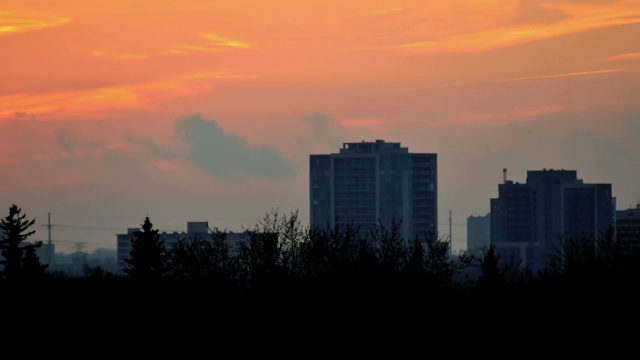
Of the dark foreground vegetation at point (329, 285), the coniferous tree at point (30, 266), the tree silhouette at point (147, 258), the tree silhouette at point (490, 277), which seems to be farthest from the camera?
the tree silhouette at point (147, 258)

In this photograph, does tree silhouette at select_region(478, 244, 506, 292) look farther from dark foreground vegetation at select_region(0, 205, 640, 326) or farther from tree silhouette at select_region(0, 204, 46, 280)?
tree silhouette at select_region(0, 204, 46, 280)

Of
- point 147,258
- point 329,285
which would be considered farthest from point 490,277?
point 147,258

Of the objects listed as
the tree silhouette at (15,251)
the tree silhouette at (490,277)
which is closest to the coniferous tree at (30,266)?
the tree silhouette at (15,251)

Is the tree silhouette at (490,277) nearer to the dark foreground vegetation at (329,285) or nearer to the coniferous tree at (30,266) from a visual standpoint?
the dark foreground vegetation at (329,285)

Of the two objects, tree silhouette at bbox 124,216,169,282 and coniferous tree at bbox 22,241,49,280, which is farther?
tree silhouette at bbox 124,216,169,282

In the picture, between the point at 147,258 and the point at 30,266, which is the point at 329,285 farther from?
the point at 147,258

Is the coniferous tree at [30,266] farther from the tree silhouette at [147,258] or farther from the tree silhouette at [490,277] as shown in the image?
the tree silhouette at [490,277]

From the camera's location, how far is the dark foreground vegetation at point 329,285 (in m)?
71.4

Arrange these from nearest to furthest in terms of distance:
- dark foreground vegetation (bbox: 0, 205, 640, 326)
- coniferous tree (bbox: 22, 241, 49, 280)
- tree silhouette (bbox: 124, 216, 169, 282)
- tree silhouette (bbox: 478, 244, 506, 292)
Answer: dark foreground vegetation (bbox: 0, 205, 640, 326) < tree silhouette (bbox: 478, 244, 506, 292) < coniferous tree (bbox: 22, 241, 49, 280) < tree silhouette (bbox: 124, 216, 169, 282)

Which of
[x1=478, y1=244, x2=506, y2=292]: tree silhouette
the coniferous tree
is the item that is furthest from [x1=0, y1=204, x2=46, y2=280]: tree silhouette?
[x1=478, y1=244, x2=506, y2=292]: tree silhouette

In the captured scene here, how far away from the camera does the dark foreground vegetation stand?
71375 millimetres

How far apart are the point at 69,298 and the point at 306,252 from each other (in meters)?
16.8

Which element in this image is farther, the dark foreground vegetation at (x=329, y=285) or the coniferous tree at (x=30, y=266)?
the coniferous tree at (x=30, y=266)

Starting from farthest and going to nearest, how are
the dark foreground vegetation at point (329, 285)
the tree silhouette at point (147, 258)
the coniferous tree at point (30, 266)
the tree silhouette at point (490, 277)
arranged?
the tree silhouette at point (147, 258), the coniferous tree at point (30, 266), the tree silhouette at point (490, 277), the dark foreground vegetation at point (329, 285)
